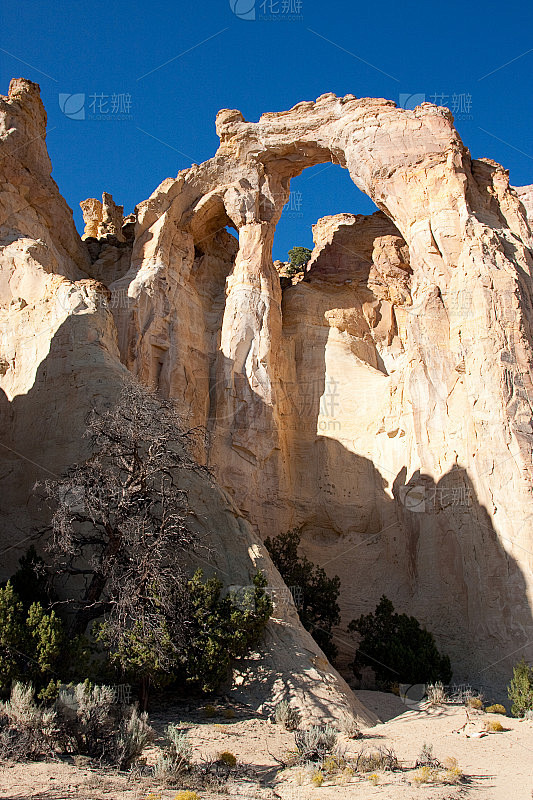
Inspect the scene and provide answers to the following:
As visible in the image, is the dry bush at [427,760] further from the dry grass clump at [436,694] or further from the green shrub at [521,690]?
the green shrub at [521,690]

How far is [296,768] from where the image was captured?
11086mm

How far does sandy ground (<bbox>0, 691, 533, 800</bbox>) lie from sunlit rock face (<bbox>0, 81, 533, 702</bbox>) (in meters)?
2.87

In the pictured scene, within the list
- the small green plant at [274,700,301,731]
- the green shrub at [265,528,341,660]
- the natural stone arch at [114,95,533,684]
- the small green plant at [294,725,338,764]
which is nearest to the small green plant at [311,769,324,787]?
the small green plant at [294,725,338,764]

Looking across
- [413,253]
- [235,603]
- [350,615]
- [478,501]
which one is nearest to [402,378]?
[413,253]

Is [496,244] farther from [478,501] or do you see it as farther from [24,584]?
[24,584]

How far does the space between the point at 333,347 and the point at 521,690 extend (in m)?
17.2

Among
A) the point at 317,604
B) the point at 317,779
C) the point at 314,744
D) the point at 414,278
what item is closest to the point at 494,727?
the point at 314,744

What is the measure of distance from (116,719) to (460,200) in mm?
21840

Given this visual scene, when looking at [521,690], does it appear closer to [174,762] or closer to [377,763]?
[377,763]

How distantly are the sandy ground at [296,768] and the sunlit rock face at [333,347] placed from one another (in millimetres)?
2869

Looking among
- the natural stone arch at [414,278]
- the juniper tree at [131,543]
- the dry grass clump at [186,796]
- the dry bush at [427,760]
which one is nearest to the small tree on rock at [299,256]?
the natural stone arch at [414,278]

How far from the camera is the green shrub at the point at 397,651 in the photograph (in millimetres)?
18516

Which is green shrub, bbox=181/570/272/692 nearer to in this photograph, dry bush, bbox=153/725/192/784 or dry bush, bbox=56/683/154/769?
dry bush, bbox=56/683/154/769

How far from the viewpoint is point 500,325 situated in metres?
23.3
